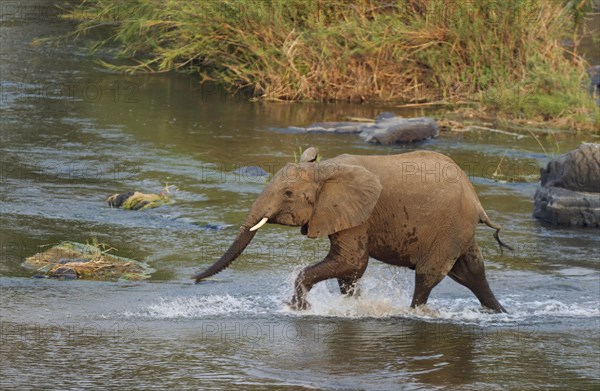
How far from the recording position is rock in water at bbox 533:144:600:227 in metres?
12.7

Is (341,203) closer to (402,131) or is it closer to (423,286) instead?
(423,286)

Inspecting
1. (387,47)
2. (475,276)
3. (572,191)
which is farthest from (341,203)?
(387,47)

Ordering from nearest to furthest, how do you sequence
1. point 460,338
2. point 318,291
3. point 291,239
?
1. point 460,338
2. point 318,291
3. point 291,239

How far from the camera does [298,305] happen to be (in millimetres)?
9359

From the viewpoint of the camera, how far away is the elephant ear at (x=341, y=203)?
9047 millimetres

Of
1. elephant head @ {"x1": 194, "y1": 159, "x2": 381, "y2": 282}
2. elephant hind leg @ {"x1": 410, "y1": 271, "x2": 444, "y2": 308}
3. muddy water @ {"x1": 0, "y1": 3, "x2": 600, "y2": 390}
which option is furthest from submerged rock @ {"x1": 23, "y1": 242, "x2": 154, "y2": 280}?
elephant hind leg @ {"x1": 410, "y1": 271, "x2": 444, "y2": 308}

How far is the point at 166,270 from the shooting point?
35.0ft

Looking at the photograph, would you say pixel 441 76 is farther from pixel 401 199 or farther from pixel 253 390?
pixel 253 390

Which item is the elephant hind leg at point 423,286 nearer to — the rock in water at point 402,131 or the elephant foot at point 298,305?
the elephant foot at point 298,305

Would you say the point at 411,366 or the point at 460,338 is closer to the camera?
the point at 411,366

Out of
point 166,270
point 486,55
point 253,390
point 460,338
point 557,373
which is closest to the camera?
point 253,390

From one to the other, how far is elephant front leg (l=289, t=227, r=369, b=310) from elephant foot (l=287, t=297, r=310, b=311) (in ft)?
0.34

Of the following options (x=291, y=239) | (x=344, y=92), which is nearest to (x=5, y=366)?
(x=291, y=239)

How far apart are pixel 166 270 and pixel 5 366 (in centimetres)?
294
